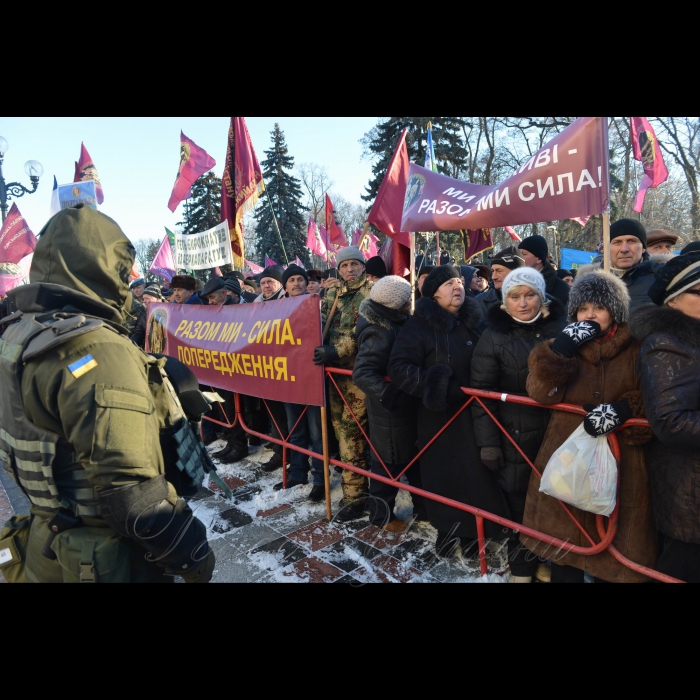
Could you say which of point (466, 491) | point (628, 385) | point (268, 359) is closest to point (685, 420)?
point (628, 385)

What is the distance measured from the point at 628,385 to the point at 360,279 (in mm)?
2503

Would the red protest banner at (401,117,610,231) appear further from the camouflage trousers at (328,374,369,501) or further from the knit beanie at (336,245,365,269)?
the camouflage trousers at (328,374,369,501)

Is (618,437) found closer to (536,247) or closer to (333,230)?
(536,247)

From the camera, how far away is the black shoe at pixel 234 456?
5.56 meters

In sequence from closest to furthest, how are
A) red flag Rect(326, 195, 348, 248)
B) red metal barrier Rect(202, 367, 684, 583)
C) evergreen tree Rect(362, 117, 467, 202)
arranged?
red metal barrier Rect(202, 367, 684, 583) < red flag Rect(326, 195, 348, 248) < evergreen tree Rect(362, 117, 467, 202)

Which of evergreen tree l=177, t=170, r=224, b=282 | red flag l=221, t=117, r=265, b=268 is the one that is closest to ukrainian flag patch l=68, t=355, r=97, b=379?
red flag l=221, t=117, r=265, b=268

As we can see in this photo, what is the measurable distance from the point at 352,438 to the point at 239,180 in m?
4.21

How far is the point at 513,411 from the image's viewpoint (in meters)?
2.77

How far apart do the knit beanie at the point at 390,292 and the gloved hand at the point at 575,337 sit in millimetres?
1451

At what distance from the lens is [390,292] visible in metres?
3.53

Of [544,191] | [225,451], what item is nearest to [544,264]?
[544,191]

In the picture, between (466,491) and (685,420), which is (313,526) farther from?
(685,420)

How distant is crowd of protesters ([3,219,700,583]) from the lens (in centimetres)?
206

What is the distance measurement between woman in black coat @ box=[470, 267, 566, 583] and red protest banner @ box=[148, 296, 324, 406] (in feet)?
5.00
